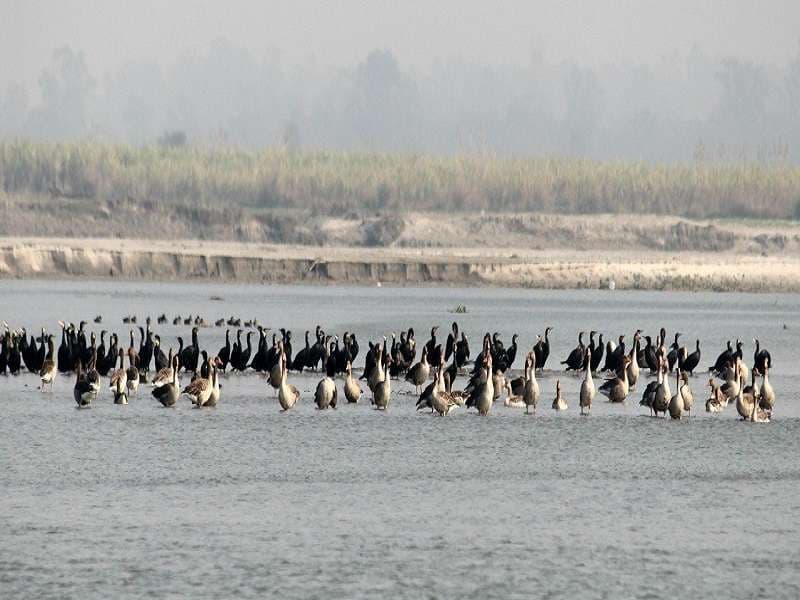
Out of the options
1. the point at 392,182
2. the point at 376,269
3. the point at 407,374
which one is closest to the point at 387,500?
the point at 407,374

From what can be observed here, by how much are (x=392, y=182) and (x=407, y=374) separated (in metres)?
90.8

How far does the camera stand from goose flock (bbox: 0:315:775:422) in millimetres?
29359

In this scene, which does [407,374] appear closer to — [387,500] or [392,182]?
[387,500]

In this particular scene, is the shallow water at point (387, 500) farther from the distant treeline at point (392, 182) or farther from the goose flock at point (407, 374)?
the distant treeline at point (392, 182)

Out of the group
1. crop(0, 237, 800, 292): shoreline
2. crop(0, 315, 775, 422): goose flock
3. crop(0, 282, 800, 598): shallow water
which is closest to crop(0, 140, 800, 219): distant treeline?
crop(0, 237, 800, 292): shoreline

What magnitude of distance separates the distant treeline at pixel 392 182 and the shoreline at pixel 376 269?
2690 cm

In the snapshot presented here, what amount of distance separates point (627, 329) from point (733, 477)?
30039mm

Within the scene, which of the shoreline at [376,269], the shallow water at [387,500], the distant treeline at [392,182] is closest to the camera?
the shallow water at [387,500]

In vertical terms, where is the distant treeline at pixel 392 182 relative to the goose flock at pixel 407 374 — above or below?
above

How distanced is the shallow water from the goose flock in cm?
37

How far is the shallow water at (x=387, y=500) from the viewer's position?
17.4 metres

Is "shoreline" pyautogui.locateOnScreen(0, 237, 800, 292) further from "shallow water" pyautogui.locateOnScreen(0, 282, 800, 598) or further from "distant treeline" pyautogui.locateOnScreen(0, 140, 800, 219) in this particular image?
"shallow water" pyautogui.locateOnScreen(0, 282, 800, 598)

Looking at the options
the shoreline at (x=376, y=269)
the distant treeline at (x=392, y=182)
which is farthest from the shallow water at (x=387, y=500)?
the distant treeline at (x=392, y=182)

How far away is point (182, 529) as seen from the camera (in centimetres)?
1917
